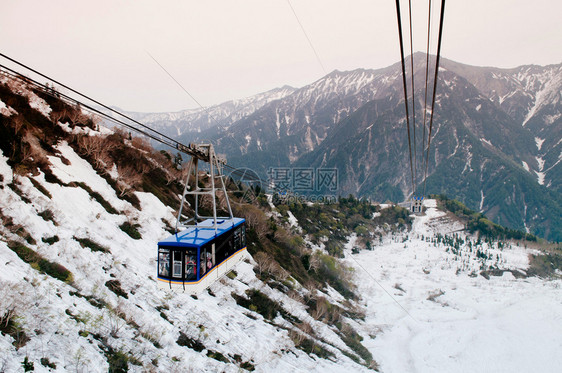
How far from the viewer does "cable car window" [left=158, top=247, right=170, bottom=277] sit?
16.9 m

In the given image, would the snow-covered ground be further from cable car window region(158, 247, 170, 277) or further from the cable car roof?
cable car window region(158, 247, 170, 277)

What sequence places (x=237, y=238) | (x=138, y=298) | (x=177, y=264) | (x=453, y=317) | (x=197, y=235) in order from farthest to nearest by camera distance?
(x=453, y=317)
(x=237, y=238)
(x=138, y=298)
(x=197, y=235)
(x=177, y=264)

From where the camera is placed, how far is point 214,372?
60.4 feet

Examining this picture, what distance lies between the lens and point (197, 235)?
57.7 feet

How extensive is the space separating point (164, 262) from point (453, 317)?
8601 centimetres

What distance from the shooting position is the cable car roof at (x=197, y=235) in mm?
16438

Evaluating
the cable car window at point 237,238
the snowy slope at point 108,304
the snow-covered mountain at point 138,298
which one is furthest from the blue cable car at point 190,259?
the snow-covered mountain at point 138,298

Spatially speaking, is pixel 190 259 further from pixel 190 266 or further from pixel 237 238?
pixel 237 238

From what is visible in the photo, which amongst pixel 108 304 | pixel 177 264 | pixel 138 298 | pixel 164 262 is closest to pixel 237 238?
pixel 177 264

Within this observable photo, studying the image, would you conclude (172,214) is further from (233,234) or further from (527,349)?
(527,349)

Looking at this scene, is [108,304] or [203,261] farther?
[108,304]

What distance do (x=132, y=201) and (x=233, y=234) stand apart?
1712 cm

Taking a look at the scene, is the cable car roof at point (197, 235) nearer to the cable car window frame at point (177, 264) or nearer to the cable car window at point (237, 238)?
the cable car window frame at point (177, 264)

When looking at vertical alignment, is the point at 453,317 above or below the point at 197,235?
below
